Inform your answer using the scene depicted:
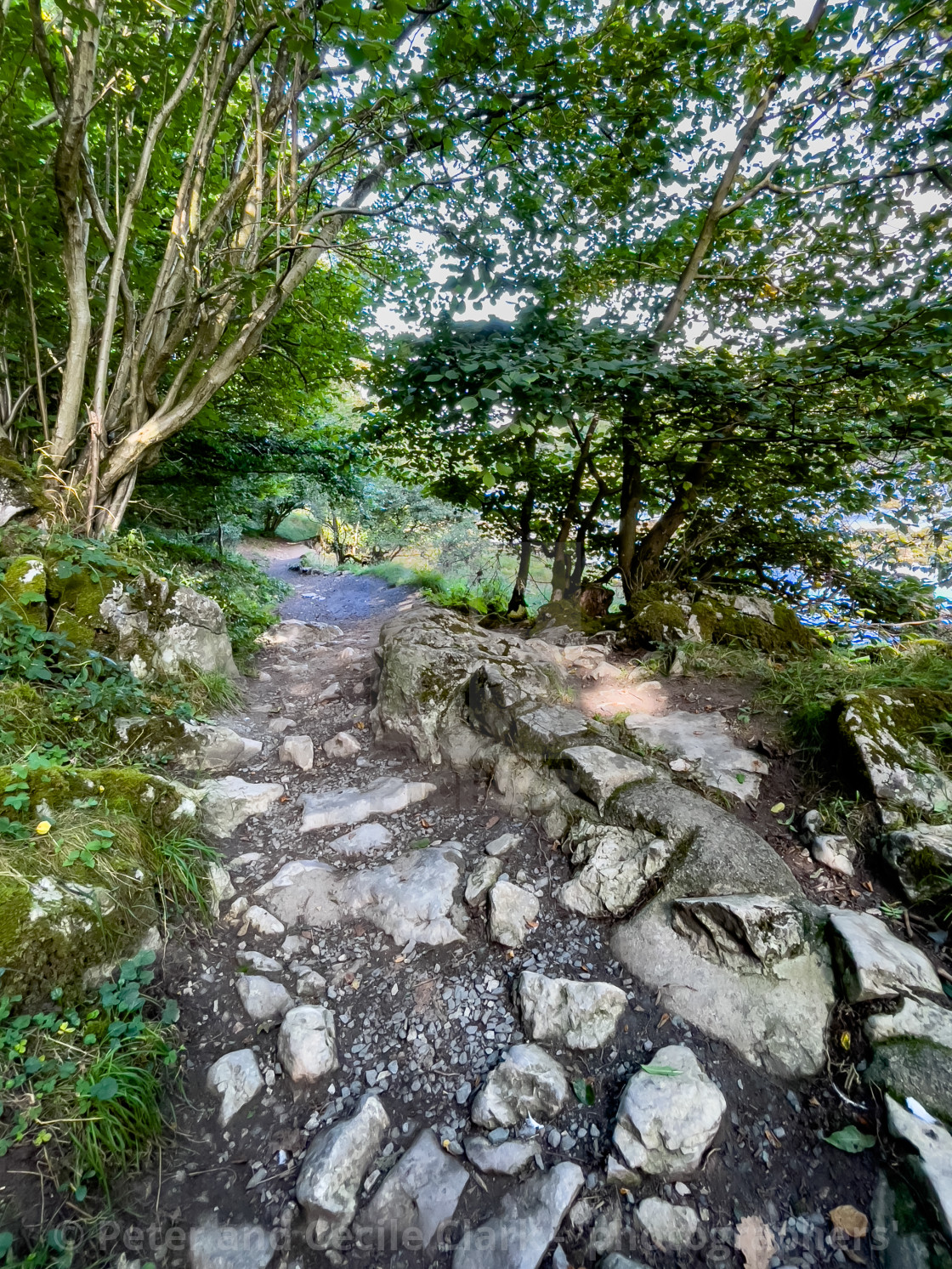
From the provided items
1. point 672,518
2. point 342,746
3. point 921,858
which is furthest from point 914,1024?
point 672,518

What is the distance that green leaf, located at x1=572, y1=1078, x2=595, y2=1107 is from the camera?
1.84m

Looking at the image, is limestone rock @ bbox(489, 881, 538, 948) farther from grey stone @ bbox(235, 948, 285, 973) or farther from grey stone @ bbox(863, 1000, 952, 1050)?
grey stone @ bbox(863, 1000, 952, 1050)

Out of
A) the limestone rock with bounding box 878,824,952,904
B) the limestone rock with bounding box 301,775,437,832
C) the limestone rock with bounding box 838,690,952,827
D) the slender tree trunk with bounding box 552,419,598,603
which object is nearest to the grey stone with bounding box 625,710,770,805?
the limestone rock with bounding box 838,690,952,827

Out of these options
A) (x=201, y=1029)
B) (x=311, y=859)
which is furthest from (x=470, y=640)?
(x=201, y=1029)

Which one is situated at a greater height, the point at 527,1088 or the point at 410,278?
the point at 410,278

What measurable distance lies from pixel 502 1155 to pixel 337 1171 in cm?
57

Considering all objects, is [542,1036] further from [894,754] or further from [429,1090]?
[894,754]

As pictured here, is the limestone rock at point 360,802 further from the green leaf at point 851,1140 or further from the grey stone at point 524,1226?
the green leaf at point 851,1140

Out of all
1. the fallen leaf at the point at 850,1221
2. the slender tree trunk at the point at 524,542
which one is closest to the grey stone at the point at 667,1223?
the fallen leaf at the point at 850,1221

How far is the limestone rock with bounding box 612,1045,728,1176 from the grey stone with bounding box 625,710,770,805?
162 centimetres

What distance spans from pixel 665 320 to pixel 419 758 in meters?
5.54

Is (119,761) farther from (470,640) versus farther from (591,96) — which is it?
(591,96)

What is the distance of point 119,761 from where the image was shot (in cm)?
291

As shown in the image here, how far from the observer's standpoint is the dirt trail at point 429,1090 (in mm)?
1537
